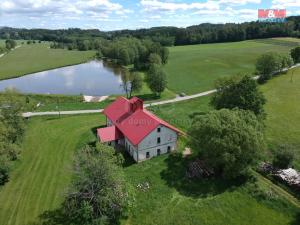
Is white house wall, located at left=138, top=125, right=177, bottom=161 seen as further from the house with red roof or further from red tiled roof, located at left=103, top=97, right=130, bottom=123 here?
red tiled roof, located at left=103, top=97, right=130, bottom=123

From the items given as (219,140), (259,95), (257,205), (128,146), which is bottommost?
(257,205)

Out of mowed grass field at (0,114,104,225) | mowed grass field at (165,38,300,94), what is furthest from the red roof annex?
mowed grass field at (165,38,300,94)

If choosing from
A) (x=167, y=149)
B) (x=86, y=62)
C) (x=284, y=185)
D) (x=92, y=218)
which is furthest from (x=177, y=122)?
(x=86, y=62)

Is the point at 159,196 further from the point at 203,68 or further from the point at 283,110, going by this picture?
the point at 203,68

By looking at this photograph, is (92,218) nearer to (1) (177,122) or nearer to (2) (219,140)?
(2) (219,140)

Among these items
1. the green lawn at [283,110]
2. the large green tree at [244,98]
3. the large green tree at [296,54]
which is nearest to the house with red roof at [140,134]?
the large green tree at [244,98]

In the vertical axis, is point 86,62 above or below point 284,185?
above

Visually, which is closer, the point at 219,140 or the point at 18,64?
the point at 219,140
